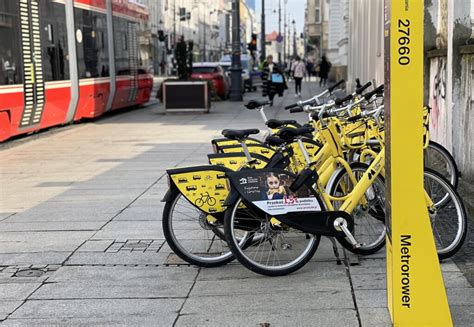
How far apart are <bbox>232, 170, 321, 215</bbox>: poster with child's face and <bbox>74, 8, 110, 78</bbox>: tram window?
1249cm

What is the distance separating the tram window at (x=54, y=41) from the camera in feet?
47.8

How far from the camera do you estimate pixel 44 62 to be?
14469 millimetres

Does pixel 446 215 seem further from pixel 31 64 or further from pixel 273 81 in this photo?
pixel 273 81

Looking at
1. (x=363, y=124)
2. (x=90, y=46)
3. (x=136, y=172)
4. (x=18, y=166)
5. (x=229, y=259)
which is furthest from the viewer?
(x=90, y=46)

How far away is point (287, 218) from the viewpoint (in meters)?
5.07

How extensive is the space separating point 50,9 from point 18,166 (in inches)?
196

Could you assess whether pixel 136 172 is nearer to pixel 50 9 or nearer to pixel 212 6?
pixel 50 9

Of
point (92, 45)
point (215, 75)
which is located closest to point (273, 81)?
point (215, 75)

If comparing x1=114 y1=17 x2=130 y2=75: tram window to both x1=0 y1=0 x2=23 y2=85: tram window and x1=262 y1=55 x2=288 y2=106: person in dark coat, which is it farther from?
x1=0 y1=0 x2=23 y2=85: tram window

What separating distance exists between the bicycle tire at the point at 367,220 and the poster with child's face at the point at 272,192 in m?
0.44

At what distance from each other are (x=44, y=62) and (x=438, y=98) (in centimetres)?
841

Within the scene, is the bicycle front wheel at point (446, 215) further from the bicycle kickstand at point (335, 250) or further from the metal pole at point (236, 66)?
the metal pole at point (236, 66)

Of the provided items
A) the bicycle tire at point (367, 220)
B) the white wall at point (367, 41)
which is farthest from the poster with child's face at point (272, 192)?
the white wall at point (367, 41)

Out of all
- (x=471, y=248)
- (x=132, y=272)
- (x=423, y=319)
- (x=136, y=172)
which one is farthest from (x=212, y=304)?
(x=136, y=172)
